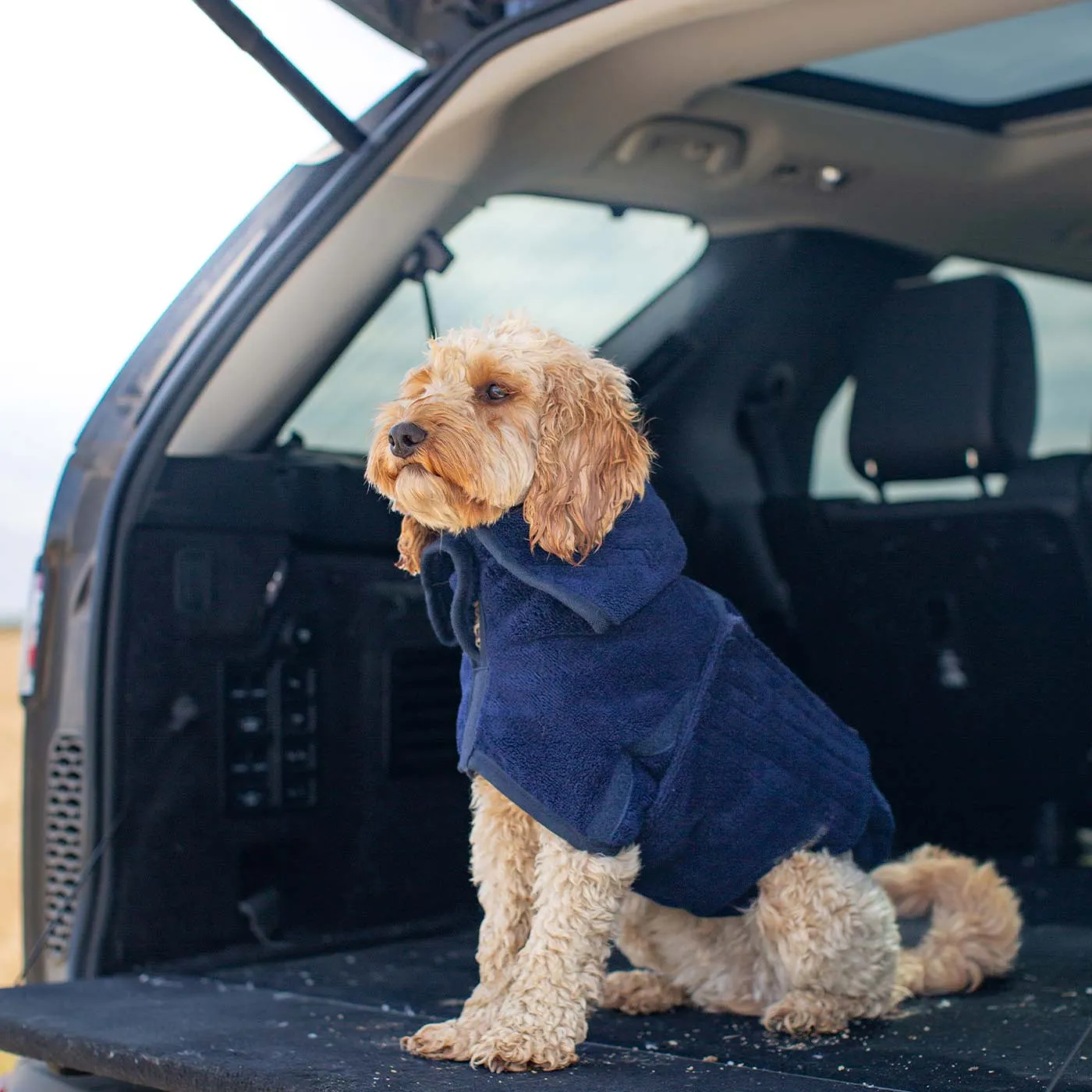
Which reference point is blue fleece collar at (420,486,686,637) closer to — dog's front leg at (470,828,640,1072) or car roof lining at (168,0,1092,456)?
dog's front leg at (470,828,640,1072)

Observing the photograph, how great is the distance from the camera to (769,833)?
2236 millimetres

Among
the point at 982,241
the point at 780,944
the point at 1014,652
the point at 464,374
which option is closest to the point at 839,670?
the point at 1014,652

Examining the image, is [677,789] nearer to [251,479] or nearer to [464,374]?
[464,374]

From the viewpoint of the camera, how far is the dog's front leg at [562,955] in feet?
6.61

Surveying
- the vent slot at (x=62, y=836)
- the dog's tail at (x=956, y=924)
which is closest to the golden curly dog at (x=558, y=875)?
the dog's tail at (x=956, y=924)

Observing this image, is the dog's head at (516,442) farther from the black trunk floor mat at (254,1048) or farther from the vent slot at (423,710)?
the vent slot at (423,710)

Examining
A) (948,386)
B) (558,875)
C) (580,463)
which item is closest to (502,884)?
(558,875)

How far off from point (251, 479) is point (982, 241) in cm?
212

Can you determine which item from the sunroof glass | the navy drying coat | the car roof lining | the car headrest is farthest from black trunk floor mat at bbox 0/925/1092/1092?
the sunroof glass

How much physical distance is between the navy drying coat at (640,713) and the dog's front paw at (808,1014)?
183 millimetres

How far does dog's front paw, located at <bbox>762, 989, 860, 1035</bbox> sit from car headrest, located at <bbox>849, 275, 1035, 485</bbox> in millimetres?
1499

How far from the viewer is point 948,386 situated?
3.35 meters

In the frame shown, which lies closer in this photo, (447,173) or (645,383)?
(447,173)

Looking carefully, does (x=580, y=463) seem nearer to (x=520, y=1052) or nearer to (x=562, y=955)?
(x=562, y=955)
